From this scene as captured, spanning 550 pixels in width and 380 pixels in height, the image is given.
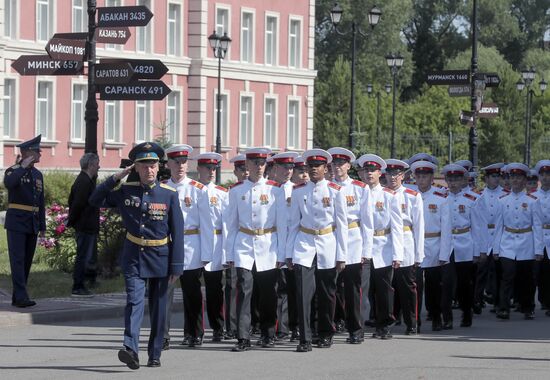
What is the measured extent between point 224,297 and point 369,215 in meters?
1.94

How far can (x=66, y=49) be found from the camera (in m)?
21.4

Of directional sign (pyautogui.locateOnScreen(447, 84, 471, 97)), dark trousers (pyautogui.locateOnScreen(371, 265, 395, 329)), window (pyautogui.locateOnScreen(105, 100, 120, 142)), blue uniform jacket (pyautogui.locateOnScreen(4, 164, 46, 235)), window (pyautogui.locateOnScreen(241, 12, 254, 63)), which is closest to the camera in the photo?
dark trousers (pyautogui.locateOnScreen(371, 265, 395, 329))

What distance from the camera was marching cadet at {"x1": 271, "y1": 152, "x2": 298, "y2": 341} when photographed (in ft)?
58.3

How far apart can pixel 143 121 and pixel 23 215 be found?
3507cm

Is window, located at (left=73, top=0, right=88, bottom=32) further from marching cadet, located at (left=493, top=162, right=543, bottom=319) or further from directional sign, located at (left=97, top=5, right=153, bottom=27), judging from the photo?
marching cadet, located at (left=493, top=162, right=543, bottom=319)

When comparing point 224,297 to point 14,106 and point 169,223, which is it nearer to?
point 169,223

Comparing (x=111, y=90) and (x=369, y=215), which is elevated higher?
(x=111, y=90)

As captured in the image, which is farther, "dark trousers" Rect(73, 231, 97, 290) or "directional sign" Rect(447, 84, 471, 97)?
"directional sign" Rect(447, 84, 471, 97)

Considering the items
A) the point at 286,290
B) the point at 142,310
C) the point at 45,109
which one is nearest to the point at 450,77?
the point at 286,290

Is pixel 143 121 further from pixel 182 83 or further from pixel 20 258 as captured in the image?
pixel 20 258

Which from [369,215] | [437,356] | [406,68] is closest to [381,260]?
[369,215]

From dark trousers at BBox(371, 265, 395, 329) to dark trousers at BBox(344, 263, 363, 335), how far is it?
0.70m

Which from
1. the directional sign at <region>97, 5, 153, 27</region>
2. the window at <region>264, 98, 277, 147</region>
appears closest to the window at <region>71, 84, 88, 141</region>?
the window at <region>264, 98, 277, 147</region>

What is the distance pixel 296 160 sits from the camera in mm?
17859
